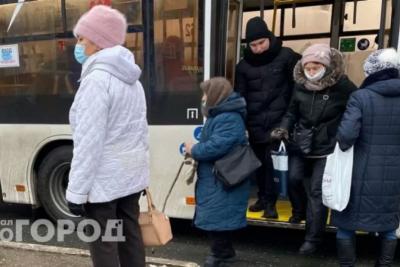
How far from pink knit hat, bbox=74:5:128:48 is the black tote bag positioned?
4.01 ft

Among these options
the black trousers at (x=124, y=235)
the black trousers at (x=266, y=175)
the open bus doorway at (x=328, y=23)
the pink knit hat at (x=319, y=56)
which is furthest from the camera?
the open bus doorway at (x=328, y=23)

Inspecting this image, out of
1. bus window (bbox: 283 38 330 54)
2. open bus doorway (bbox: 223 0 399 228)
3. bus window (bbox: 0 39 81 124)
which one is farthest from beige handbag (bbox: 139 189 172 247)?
bus window (bbox: 283 38 330 54)

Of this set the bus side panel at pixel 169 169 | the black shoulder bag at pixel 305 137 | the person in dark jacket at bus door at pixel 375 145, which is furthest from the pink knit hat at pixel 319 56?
the bus side panel at pixel 169 169

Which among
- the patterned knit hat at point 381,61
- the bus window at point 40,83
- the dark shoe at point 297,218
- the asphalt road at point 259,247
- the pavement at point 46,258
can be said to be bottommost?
the asphalt road at point 259,247

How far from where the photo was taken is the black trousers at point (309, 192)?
142 inches

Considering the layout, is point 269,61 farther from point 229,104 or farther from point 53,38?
point 53,38

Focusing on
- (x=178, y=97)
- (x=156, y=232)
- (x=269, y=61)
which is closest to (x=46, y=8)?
(x=178, y=97)

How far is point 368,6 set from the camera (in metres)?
5.43

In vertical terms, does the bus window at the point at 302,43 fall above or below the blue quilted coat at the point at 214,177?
above

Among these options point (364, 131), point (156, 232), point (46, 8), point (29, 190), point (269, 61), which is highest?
point (46, 8)

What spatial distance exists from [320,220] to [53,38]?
3.04 meters

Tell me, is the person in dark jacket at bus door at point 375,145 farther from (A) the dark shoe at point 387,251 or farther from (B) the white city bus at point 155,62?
(B) the white city bus at point 155,62

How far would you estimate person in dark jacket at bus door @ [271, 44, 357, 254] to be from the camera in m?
3.50

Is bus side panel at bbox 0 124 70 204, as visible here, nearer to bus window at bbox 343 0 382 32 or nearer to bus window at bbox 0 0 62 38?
bus window at bbox 0 0 62 38
